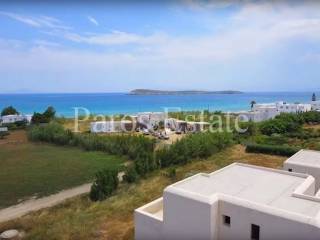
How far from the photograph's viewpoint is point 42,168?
17.6m

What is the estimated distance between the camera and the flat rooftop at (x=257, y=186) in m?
6.12

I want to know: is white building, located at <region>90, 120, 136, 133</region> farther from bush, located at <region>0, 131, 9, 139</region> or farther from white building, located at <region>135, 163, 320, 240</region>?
white building, located at <region>135, 163, 320, 240</region>

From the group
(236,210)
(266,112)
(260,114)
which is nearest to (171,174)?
(236,210)

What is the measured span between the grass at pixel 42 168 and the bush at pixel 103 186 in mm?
2465

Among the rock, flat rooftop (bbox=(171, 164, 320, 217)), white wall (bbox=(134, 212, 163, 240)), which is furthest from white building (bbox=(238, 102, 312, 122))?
the rock

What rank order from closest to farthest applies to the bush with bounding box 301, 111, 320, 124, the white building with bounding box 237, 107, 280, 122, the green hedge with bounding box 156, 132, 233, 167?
the green hedge with bounding box 156, 132, 233, 167 < the bush with bounding box 301, 111, 320, 124 < the white building with bounding box 237, 107, 280, 122

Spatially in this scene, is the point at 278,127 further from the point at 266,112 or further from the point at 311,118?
the point at 266,112

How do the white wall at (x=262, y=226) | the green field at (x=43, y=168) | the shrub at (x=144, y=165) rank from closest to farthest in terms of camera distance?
1. the white wall at (x=262, y=226)
2. the green field at (x=43, y=168)
3. the shrub at (x=144, y=165)

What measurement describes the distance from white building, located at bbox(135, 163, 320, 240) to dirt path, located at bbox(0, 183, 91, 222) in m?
5.63

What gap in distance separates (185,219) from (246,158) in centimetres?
1233

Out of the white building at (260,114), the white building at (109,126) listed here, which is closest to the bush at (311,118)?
the white building at (260,114)

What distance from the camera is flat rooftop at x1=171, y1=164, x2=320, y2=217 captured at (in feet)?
20.1

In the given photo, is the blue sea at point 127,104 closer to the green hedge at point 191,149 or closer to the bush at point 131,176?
the green hedge at point 191,149

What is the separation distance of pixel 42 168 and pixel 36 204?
5782 millimetres
